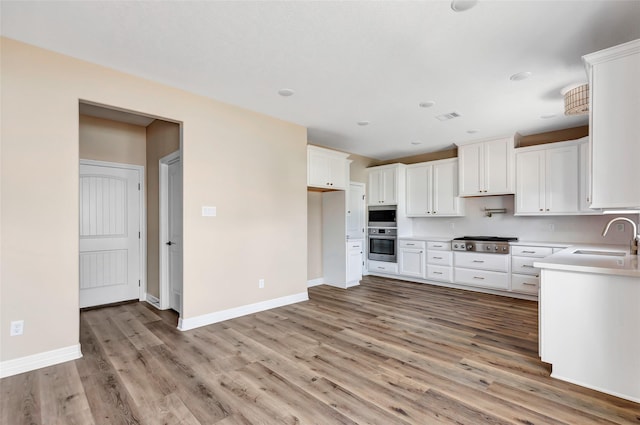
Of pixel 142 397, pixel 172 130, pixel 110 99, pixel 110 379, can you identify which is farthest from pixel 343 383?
pixel 172 130

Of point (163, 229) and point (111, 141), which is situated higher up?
point (111, 141)

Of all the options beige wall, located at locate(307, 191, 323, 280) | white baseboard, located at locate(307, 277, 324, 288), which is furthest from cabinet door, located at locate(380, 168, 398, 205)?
white baseboard, located at locate(307, 277, 324, 288)

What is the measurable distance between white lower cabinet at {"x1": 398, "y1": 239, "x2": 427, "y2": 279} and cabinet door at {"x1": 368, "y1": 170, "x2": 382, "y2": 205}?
1.04 m

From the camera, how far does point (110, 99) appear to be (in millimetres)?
2986

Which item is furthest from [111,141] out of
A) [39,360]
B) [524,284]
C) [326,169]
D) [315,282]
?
[524,284]

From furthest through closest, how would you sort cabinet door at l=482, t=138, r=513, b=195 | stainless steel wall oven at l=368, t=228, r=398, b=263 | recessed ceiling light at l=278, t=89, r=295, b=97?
stainless steel wall oven at l=368, t=228, r=398, b=263 < cabinet door at l=482, t=138, r=513, b=195 < recessed ceiling light at l=278, t=89, r=295, b=97

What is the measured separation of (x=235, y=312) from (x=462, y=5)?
381 cm

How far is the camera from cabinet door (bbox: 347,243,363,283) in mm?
5648

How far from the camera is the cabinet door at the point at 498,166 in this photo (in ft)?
16.6

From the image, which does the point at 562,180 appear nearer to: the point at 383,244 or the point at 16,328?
the point at 383,244

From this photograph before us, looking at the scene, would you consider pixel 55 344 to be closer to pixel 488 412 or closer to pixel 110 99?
pixel 110 99

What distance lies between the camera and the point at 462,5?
6.69ft

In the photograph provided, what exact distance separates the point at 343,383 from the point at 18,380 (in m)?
2.52

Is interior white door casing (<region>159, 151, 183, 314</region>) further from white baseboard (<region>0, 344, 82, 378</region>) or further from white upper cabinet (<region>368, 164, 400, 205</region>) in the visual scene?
white upper cabinet (<region>368, 164, 400, 205</region>)
